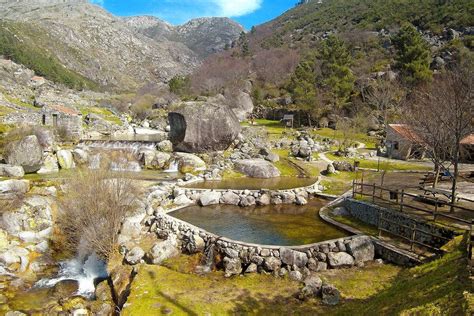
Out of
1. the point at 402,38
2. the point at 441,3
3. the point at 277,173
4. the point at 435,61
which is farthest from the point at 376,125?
the point at 441,3

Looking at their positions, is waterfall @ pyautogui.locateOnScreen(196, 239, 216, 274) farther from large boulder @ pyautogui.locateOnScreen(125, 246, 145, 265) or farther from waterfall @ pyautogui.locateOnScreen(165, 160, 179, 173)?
waterfall @ pyautogui.locateOnScreen(165, 160, 179, 173)

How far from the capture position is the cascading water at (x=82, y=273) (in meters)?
17.0

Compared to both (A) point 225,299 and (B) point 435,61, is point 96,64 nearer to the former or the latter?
(B) point 435,61

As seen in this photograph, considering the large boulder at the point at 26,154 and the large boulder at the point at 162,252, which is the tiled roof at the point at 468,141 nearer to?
the large boulder at the point at 162,252

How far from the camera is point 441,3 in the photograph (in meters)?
98.8

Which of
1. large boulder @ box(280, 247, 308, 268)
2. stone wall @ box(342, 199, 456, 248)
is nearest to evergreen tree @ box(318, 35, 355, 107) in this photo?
stone wall @ box(342, 199, 456, 248)

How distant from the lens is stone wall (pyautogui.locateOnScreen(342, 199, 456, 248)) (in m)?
15.8

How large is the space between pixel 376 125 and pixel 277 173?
2860cm

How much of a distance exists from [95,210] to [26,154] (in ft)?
62.9

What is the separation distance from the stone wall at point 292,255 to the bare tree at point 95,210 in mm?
5308

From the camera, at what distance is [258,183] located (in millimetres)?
30812

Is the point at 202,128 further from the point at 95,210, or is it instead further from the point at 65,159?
the point at 95,210

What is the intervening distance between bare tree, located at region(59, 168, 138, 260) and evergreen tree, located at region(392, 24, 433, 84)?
53.2 meters

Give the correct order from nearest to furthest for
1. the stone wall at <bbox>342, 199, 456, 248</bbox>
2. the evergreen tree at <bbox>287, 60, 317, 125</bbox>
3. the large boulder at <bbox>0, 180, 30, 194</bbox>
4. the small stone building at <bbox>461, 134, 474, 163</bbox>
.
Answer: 1. the stone wall at <bbox>342, 199, 456, 248</bbox>
2. the large boulder at <bbox>0, 180, 30, 194</bbox>
3. the small stone building at <bbox>461, 134, 474, 163</bbox>
4. the evergreen tree at <bbox>287, 60, 317, 125</bbox>
